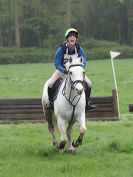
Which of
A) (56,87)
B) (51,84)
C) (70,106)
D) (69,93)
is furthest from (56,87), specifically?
(70,106)

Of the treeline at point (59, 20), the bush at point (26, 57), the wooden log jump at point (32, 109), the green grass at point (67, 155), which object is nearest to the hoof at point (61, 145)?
the green grass at point (67, 155)

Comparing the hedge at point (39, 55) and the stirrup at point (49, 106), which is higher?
the stirrup at point (49, 106)

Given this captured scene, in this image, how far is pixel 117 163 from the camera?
10.2 m

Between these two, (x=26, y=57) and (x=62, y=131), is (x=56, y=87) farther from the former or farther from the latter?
(x=26, y=57)

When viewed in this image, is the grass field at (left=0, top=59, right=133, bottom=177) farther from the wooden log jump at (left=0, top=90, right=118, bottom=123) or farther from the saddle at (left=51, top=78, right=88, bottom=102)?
the saddle at (left=51, top=78, right=88, bottom=102)

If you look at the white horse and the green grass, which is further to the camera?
the white horse

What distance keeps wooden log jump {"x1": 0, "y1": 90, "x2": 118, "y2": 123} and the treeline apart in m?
58.4

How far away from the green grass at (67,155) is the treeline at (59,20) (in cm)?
6226

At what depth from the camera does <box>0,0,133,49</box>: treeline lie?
78.2m

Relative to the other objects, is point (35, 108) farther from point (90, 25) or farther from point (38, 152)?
point (90, 25)

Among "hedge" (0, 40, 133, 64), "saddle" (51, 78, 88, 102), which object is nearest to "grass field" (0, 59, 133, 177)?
"saddle" (51, 78, 88, 102)

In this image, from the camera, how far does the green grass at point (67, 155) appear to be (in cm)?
952

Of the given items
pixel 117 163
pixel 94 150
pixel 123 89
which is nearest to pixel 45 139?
pixel 94 150

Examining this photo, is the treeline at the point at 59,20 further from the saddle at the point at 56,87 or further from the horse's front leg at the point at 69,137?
the horse's front leg at the point at 69,137
